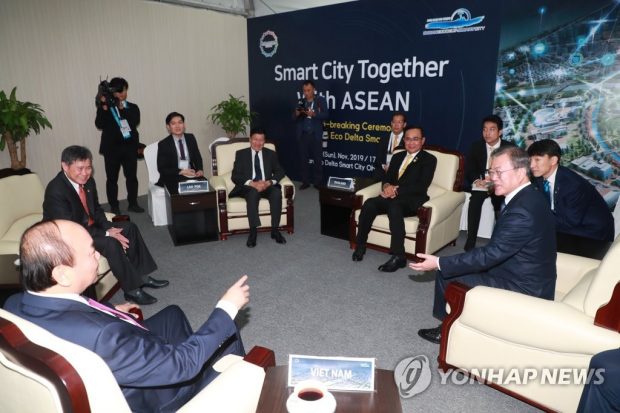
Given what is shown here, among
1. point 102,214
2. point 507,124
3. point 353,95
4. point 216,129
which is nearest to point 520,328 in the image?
point 102,214

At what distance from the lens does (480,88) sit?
532cm

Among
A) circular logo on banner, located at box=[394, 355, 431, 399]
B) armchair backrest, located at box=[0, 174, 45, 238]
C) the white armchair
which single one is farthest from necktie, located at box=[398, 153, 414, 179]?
armchair backrest, located at box=[0, 174, 45, 238]

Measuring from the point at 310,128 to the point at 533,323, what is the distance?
517 centimetres

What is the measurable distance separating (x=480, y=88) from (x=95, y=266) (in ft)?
16.5

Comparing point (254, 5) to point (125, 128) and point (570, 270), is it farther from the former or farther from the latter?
point (570, 270)

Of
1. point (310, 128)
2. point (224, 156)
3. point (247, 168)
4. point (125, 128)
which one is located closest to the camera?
point (247, 168)

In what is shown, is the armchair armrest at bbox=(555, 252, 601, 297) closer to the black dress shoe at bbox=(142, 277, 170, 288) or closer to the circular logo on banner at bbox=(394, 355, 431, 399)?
the circular logo on banner at bbox=(394, 355, 431, 399)

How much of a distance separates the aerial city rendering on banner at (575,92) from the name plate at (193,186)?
3627mm

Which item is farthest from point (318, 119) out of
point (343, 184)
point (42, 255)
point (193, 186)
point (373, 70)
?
point (42, 255)

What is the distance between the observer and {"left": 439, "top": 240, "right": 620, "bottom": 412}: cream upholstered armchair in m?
2.00

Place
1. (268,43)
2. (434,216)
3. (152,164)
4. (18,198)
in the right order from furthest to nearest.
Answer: (268,43)
(152,164)
(434,216)
(18,198)

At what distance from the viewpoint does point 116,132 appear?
224 inches

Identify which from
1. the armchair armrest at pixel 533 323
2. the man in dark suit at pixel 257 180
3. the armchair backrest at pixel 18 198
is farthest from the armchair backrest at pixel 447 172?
the armchair backrest at pixel 18 198

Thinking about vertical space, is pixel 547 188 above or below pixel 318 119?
below
